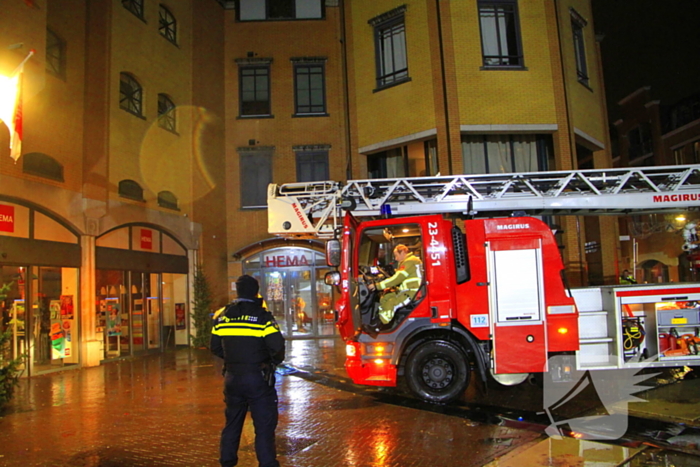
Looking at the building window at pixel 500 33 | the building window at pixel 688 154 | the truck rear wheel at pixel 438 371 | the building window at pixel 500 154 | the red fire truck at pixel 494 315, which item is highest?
the building window at pixel 500 33

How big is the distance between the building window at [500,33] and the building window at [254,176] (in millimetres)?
8544

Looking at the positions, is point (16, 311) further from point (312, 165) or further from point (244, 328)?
point (312, 165)

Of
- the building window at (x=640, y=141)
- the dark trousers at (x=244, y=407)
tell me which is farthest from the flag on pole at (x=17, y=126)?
the building window at (x=640, y=141)

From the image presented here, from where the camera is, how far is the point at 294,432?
6652mm

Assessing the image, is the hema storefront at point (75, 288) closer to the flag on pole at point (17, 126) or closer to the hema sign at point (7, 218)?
the hema sign at point (7, 218)

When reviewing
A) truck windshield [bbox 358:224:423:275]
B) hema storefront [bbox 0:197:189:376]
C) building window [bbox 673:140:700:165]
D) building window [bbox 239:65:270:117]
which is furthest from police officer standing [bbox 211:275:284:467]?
building window [bbox 673:140:700:165]

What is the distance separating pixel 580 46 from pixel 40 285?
15795mm

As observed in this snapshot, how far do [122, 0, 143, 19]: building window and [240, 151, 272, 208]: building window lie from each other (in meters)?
5.60

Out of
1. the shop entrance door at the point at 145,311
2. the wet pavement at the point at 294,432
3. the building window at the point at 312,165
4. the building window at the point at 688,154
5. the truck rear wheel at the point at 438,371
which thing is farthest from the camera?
the building window at the point at 688,154

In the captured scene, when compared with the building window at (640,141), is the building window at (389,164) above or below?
below

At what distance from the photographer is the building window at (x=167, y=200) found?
1659 cm

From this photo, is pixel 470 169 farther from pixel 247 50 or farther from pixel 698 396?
pixel 247 50

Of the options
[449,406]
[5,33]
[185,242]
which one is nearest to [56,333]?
[185,242]

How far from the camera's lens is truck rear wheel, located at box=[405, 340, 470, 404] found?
302 inches
